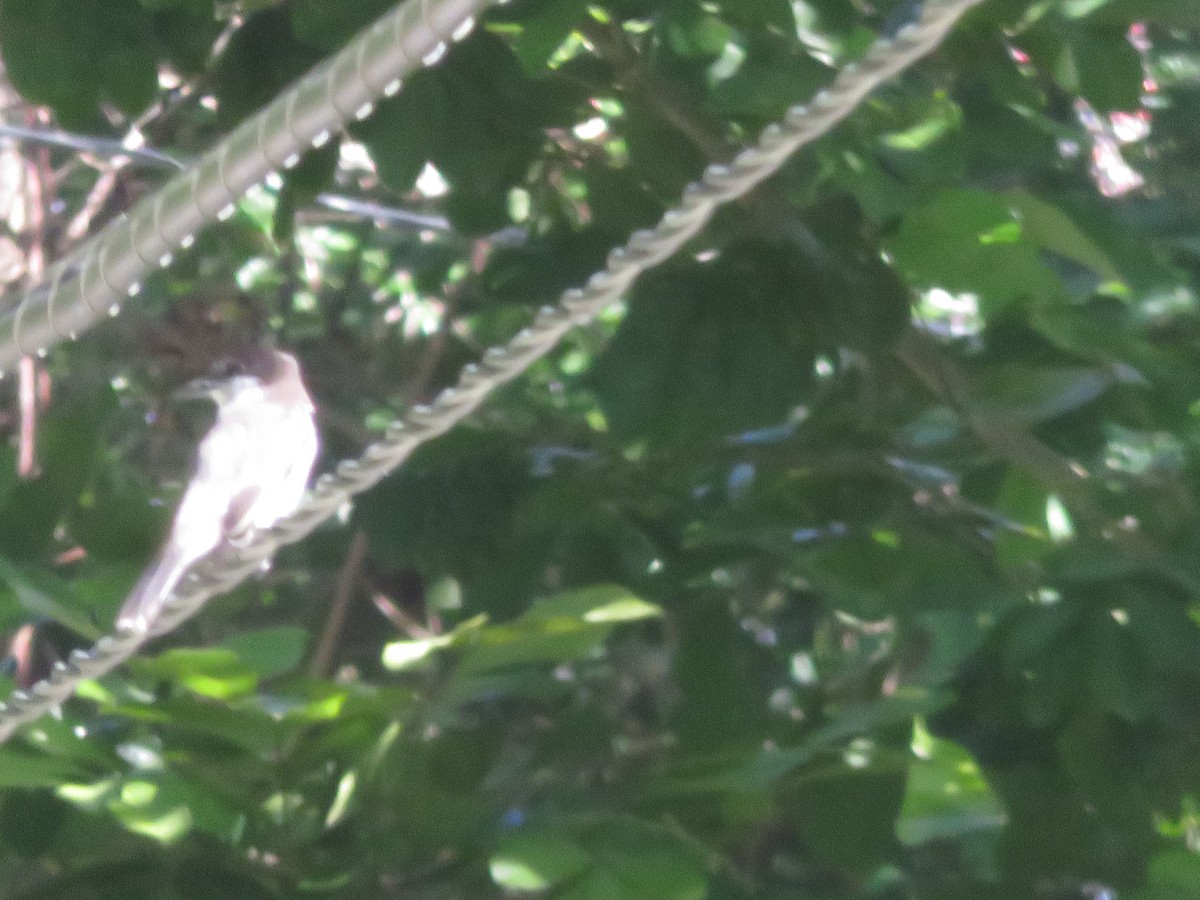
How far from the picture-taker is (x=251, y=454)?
3098 millimetres

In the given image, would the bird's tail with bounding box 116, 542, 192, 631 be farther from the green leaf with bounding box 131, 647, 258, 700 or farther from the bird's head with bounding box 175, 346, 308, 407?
the bird's head with bounding box 175, 346, 308, 407

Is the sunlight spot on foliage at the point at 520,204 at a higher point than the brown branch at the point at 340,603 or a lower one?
higher

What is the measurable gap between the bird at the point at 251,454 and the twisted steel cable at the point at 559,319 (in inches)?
43.2

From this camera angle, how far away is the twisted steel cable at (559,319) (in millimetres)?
1093

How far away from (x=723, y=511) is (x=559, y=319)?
0.88 m

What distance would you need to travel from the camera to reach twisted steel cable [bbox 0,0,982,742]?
1.09 metres

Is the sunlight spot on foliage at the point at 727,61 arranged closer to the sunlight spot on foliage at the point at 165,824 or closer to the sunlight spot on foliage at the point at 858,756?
the sunlight spot on foliage at the point at 858,756

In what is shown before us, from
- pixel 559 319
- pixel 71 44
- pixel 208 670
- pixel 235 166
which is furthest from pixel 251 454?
pixel 559 319

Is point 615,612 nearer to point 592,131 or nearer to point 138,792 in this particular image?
point 138,792

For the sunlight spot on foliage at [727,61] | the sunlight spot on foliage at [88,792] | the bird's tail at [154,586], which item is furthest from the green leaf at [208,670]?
the sunlight spot on foliage at [727,61]

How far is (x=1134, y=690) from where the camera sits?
187cm

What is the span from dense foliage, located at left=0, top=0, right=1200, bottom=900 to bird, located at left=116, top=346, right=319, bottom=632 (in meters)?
0.29

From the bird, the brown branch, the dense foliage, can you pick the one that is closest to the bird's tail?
the dense foliage

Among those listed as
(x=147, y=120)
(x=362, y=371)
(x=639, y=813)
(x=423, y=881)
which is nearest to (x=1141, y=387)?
(x=639, y=813)
